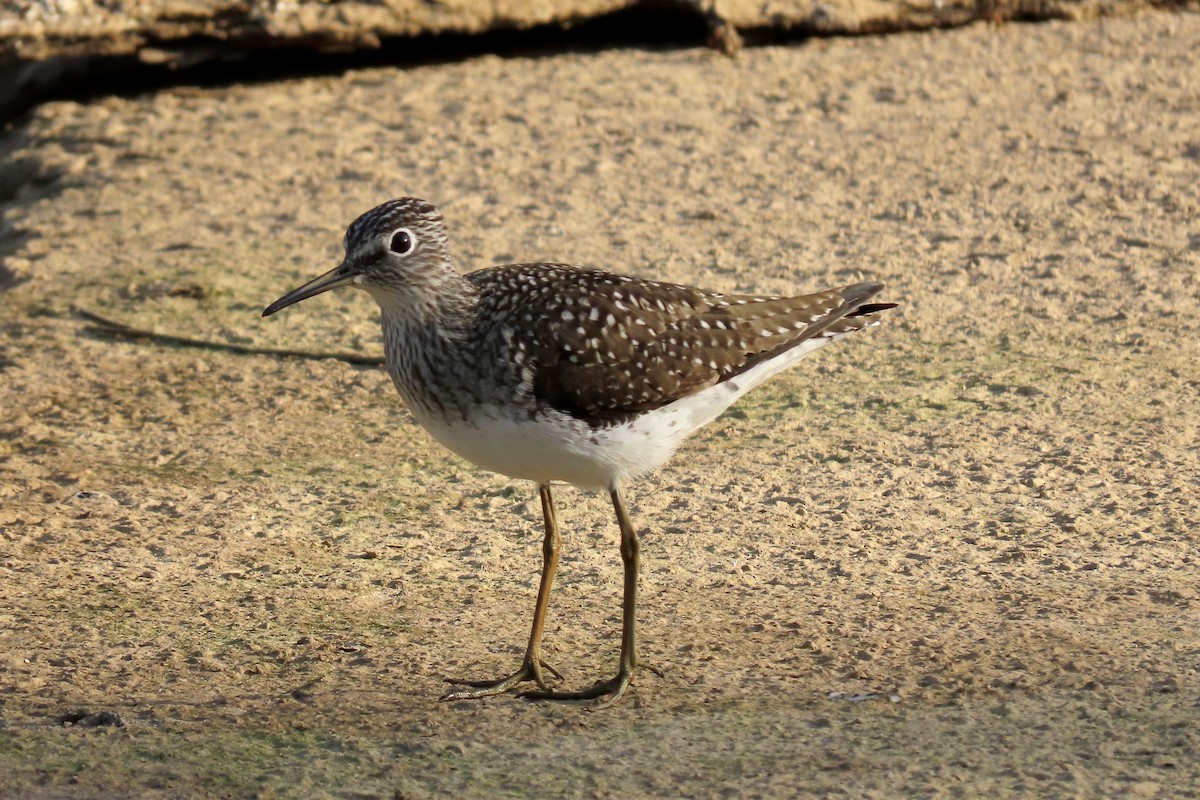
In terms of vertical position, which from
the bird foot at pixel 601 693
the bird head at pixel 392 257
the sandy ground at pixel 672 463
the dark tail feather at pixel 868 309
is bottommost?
the bird foot at pixel 601 693

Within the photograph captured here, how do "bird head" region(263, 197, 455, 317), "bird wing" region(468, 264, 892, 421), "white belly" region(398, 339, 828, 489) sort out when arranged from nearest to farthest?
1. "white belly" region(398, 339, 828, 489)
2. "bird wing" region(468, 264, 892, 421)
3. "bird head" region(263, 197, 455, 317)

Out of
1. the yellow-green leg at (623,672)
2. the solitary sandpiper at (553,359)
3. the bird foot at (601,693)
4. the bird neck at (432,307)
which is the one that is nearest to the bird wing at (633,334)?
the solitary sandpiper at (553,359)

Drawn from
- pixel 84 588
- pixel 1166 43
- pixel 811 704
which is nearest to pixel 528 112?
pixel 1166 43

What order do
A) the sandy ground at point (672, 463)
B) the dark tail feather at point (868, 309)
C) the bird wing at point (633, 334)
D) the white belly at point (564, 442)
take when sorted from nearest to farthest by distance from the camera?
the sandy ground at point (672, 463), the white belly at point (564, 442), the bird wing at point (633, 334), the dark tail feather at point (868, 309)

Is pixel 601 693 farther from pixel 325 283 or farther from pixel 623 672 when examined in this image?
pixel 325 283

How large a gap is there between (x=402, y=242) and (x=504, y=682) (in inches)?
62.7

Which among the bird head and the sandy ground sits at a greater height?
the bird head

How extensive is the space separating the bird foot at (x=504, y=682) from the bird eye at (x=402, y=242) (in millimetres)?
1501

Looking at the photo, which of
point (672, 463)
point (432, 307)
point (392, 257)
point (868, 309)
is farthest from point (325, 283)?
point (868, 309)

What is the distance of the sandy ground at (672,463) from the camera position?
5102mm

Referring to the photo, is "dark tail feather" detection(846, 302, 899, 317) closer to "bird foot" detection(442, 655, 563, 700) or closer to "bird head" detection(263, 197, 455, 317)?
"bird head" detection(263, 197, 455, 317)

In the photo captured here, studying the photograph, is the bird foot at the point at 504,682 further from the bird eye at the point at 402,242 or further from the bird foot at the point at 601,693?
the bird eye at the point at 402,242

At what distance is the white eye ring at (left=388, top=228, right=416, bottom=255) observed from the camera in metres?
5.77

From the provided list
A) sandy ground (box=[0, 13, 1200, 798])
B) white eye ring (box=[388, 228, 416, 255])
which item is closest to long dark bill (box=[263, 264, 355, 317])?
white eye ring (box=[388, 228, 416, 255])
